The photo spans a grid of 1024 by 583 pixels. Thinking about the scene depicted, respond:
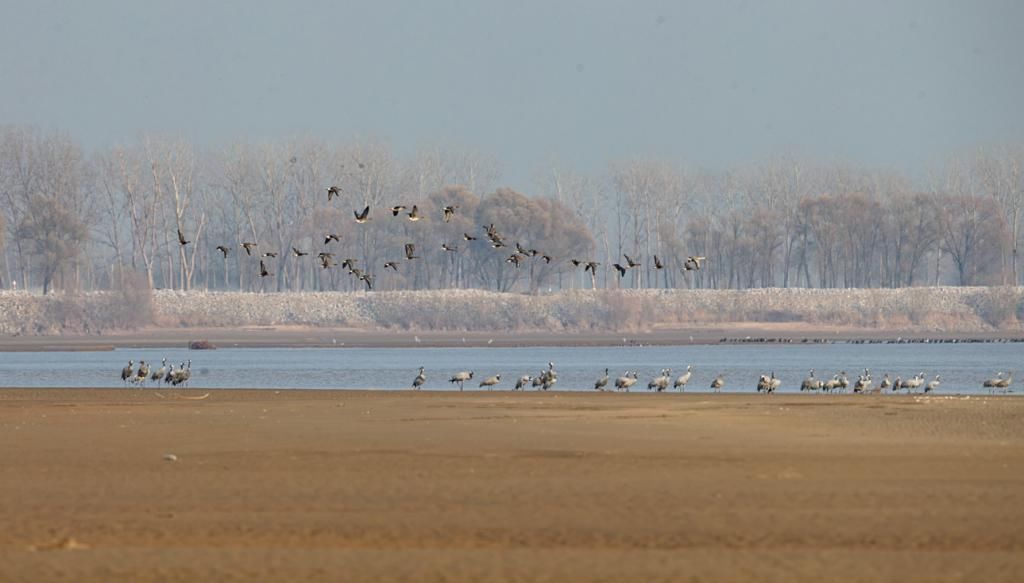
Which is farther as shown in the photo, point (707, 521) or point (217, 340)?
point (217, 340)

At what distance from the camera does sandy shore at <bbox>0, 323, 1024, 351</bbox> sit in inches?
3531

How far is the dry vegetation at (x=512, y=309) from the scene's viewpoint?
10356 centimetres

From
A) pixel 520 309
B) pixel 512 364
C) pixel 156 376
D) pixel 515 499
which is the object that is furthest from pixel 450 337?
pixel 515 499

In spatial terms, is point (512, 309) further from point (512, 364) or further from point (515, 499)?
point (515, 499)

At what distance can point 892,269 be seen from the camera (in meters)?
134

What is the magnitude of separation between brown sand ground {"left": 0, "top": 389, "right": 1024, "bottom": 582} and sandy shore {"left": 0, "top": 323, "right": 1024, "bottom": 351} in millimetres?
60502

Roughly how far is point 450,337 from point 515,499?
267 feet

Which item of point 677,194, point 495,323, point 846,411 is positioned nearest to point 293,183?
point 677,194

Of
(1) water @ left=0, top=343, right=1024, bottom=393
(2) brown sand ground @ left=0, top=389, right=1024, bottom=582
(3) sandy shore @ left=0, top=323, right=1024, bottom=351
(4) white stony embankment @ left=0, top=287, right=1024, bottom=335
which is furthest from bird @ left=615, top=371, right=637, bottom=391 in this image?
(4) white stony embankment @ left=0, top=287, right=1024, bottom=335

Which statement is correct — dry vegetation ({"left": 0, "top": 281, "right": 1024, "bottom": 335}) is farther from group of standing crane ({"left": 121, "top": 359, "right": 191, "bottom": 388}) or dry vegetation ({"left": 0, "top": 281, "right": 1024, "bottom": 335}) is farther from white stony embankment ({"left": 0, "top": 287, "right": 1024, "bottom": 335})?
Answer: group of standing crane ({"left": 121, "top": 359, "right": 191, "bottom": 388})

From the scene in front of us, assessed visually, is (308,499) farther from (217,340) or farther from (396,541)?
Result: (217,340)

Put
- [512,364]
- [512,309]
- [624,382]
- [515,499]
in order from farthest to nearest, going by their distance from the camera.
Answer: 1. [512,309]
2. [512,364]
3. [624,382]
4. [515,499]

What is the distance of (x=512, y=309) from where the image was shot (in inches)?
4240

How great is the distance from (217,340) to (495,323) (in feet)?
66.6
